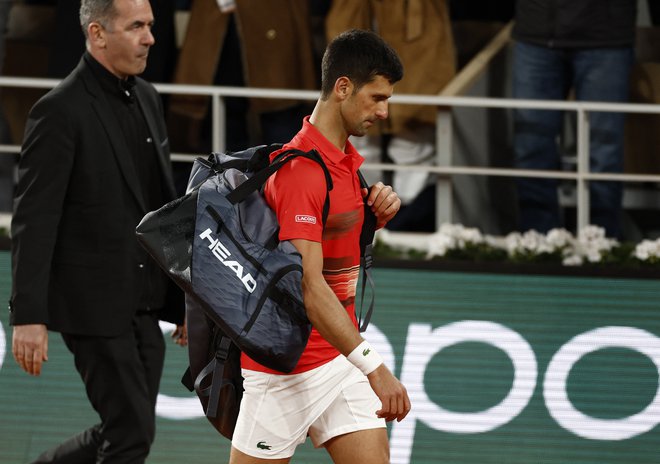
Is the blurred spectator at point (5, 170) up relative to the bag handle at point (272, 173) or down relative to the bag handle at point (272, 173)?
down

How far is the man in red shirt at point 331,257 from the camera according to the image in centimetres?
411

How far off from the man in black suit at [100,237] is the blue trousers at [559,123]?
103 inches

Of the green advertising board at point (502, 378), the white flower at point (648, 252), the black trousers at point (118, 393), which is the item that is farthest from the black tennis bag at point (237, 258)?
the white flower at point (648, 252)

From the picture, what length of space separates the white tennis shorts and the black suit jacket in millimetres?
1065

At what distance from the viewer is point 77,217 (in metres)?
5.27

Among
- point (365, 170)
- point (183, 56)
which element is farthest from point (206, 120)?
point (365, 170)

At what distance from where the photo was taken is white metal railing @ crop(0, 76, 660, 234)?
6.85 meters

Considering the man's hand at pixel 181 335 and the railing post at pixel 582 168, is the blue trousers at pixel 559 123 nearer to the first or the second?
the railing post at pixel 582 168

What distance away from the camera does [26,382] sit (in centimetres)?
677

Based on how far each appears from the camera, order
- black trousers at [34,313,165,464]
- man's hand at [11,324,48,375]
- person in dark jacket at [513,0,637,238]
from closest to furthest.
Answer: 1. man's hand at [11,324,48,375]
2. black trousers at [34,313,165,464]
3. person in dark jacket at [513,0,637,238]

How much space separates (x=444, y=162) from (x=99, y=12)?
2627 mm

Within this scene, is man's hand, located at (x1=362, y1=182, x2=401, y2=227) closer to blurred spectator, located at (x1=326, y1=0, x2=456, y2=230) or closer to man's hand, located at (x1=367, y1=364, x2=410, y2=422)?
man's hand, located at (x1=367, y1=364, x2=410, y2=422)

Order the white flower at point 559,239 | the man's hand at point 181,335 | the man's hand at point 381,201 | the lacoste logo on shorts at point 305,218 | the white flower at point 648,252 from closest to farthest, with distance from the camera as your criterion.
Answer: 1. the lacoste logo on shorts at point 305,218
2. the man's hand at point 381,201
3. the man's hand at point 181,335
4. the white flower at point 648,252
5. the white flower at point 559,239

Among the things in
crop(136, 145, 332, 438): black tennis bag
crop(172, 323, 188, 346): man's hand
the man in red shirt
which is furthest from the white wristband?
crop(172, 323, 188, 346): man's hand
